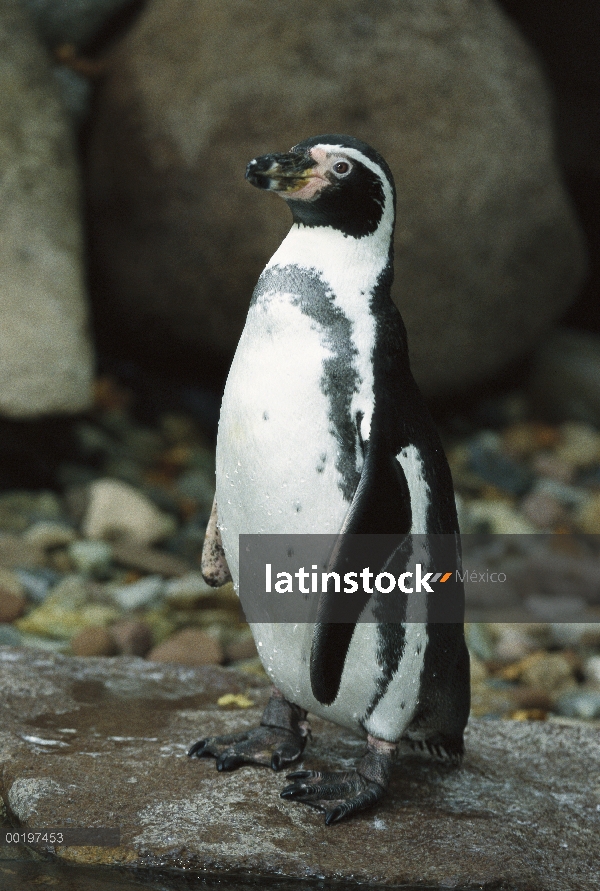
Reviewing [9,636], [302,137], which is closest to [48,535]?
[9,636]

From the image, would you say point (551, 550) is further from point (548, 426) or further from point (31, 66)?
point (31, 66)

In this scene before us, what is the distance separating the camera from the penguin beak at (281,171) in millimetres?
2137

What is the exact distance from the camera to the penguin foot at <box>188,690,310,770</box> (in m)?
2.42

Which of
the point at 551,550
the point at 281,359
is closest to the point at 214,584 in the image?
the point at 281,359

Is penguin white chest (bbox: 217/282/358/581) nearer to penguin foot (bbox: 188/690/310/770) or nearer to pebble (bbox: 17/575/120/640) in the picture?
penguin foot (bbox: 188/690/310/770)

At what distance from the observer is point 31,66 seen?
5.04 metres

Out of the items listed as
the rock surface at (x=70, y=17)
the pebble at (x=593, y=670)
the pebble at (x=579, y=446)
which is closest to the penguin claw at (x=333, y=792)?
the pebble at (x=593, y=670)

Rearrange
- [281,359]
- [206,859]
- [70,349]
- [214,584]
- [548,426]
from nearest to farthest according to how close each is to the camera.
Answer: [206,859]
[281,359]
[214,584]
[70,349]
[548,426]

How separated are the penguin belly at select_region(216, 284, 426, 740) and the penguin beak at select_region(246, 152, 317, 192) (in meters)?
0.21

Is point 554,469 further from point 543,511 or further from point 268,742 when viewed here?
point 268,742

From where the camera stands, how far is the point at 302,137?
193 inches

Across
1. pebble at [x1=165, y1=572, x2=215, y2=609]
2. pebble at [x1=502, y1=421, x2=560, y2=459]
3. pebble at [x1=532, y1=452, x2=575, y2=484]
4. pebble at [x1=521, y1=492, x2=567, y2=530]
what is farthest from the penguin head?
pebble at [x1=502, y1=421, x2=560, y2=459]

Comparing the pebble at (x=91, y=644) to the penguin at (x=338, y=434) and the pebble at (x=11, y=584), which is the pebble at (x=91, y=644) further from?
the penguin at (x=338, y=434)

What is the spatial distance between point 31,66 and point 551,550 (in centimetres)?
319
